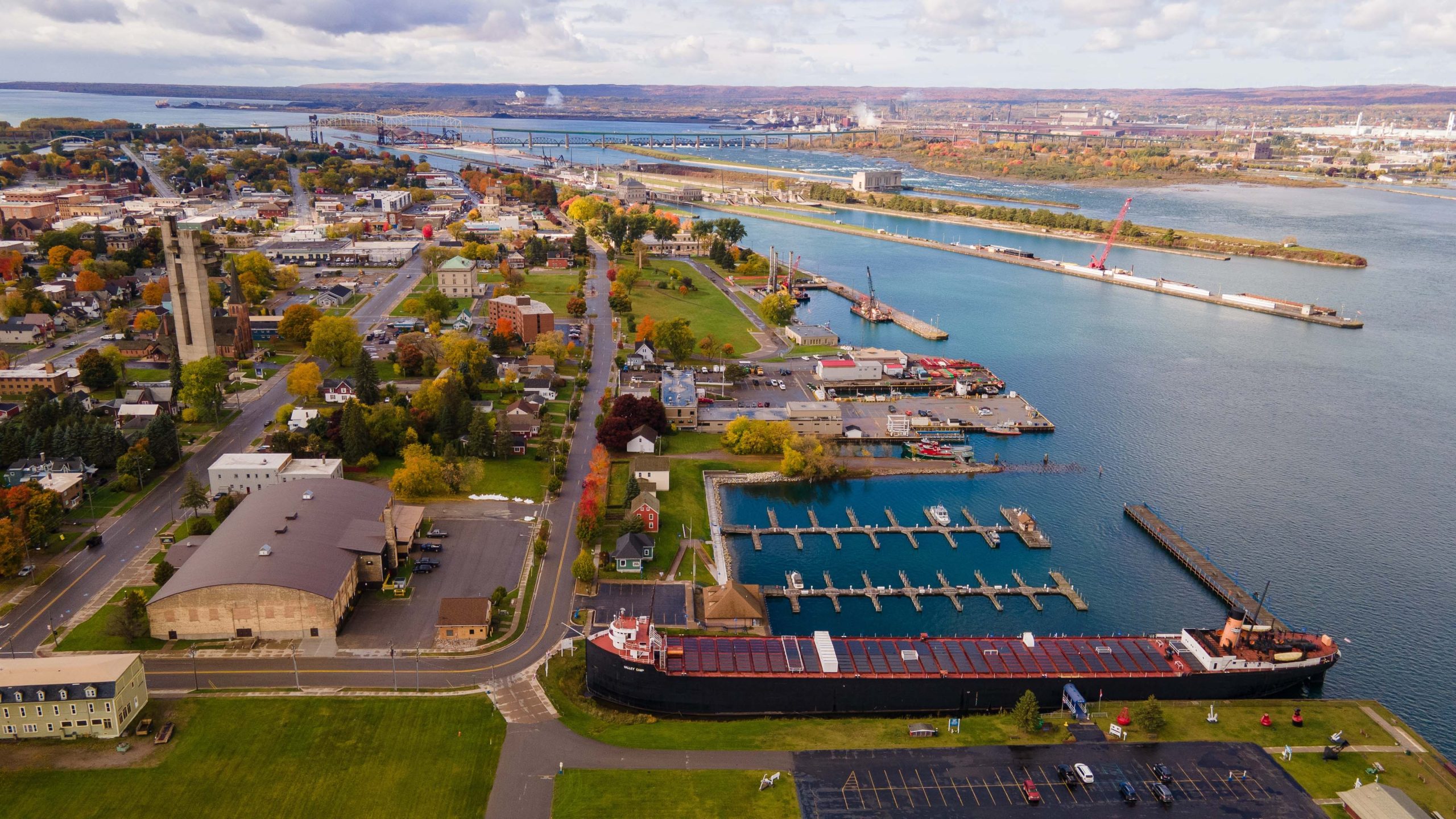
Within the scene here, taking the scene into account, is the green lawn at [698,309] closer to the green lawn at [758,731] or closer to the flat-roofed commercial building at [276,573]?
the flat-roofed commercial building at [276,573]

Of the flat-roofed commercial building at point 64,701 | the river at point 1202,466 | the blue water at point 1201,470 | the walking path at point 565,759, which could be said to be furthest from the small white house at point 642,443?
the flat-roofed commercial building at point 64,701

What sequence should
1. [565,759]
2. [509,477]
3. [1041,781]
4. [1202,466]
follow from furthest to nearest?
[1202,466] → [509,477] → [565,759] → [1041,781]

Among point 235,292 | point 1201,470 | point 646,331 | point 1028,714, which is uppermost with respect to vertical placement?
point 235,292

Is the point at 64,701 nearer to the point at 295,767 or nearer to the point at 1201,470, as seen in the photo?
the point at 295,767

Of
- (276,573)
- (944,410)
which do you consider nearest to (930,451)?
(944,410)

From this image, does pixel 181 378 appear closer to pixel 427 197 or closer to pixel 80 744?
pixel 80 744

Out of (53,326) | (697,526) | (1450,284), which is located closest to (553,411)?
(697,526)
